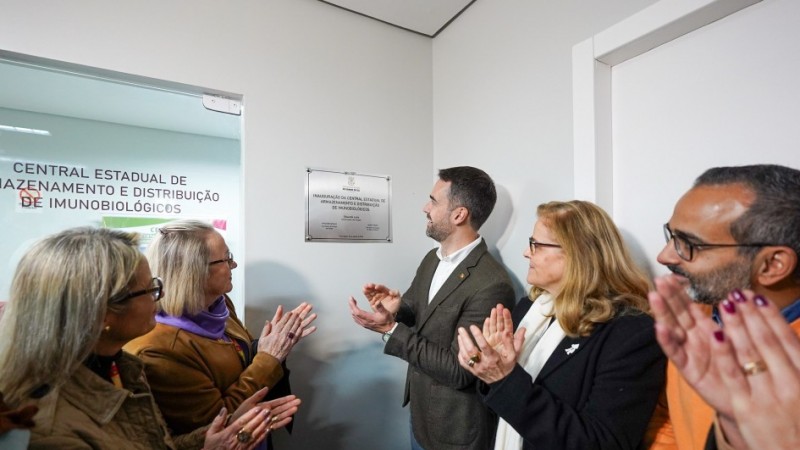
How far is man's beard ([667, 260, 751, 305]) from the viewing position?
26.5 inches

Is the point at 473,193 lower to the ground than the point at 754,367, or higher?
higher

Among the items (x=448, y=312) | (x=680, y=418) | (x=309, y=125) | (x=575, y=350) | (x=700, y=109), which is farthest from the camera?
(x=309, y=125)

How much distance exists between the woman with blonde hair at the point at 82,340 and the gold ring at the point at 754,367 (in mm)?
1091

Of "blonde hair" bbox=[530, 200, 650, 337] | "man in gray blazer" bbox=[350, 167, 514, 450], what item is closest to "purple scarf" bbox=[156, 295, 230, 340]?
"man in gray blazer" bbox=[350, 167, 514, 450]

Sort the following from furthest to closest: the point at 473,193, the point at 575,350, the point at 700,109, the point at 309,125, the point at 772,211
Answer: the point at 309,125, the point at 473,193, the point at 700,109, the point at 575,350, the point at 772,211

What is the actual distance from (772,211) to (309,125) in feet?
5.22

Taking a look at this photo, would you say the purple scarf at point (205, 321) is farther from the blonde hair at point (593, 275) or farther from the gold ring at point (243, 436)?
the blonde hair at point (593, 275)

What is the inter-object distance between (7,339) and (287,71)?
1369 mm

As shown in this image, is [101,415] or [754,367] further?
[101,415]

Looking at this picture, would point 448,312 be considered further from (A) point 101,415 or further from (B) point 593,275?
(A) point 101,415

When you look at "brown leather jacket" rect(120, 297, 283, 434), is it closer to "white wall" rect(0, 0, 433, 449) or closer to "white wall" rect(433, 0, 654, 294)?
"white wall" rect(0, 0, 433, 449)

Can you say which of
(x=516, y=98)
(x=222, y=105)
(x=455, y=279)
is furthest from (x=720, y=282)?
(x=222, y=105)

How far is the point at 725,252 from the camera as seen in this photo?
2.23ft

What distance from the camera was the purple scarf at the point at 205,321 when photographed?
110cm
